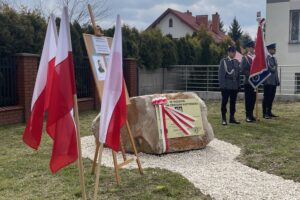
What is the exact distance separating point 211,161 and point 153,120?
114cm

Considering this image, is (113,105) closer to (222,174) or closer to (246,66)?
(222,174)

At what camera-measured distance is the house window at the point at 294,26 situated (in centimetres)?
1785

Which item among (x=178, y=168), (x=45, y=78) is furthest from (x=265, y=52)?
(x=45, y=78)

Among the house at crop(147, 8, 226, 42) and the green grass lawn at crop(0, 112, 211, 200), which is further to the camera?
the house at crop(147, 8, 226, 42)

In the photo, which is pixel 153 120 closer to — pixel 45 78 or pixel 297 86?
pixel 45 78

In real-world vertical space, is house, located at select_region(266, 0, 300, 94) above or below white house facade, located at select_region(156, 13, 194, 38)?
below

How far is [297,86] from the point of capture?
55.9 ft

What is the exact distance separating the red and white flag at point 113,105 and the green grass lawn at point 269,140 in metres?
2.60

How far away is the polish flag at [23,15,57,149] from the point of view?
13.0ft

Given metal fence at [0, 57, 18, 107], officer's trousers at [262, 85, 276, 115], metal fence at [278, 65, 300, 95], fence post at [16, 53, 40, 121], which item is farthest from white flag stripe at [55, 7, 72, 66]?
metal fence at [278, 65, 300, 95]

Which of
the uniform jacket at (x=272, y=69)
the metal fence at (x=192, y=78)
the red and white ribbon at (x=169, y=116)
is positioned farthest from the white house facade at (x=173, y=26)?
the red and white ribbon at (x=169, y=116)

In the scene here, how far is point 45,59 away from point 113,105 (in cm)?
84

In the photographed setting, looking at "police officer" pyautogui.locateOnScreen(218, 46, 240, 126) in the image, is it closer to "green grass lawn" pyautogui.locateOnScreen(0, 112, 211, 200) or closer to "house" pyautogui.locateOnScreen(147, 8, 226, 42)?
"green grass lawn" pyautogui.locateOnScreen(0, 112, 211, 200)

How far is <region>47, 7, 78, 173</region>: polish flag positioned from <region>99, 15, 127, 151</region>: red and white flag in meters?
0.40
